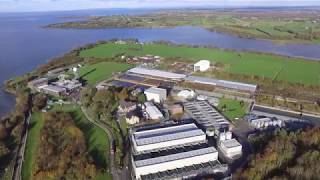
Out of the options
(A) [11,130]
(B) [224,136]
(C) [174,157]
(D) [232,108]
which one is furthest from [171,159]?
(A) [11,130]

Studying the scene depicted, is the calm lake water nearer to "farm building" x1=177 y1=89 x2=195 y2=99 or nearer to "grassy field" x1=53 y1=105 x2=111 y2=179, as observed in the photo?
"grassy field" x1=53 y1=105 x2=111 y2=179

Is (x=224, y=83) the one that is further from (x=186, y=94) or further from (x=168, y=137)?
(x=168, y=137)

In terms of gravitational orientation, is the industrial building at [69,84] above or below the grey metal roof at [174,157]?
above

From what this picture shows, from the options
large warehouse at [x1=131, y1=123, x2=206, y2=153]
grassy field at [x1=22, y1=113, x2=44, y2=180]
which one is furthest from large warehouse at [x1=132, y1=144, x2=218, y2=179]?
grassy field at [x1=22, y1=113, x2=44, y2=180]

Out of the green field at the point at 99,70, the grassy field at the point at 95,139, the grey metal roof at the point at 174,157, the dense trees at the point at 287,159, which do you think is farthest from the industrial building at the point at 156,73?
the dense trees at the point at 287,159

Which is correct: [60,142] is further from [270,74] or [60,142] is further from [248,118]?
[270,74]

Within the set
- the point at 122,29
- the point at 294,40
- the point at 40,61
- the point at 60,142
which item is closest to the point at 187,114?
the point at 60,142

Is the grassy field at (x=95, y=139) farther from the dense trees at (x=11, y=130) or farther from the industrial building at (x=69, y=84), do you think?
the industrial building at (x=69, y=84)

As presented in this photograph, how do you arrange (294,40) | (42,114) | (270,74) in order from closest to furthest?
(42,114), (270,74), (294,40)
